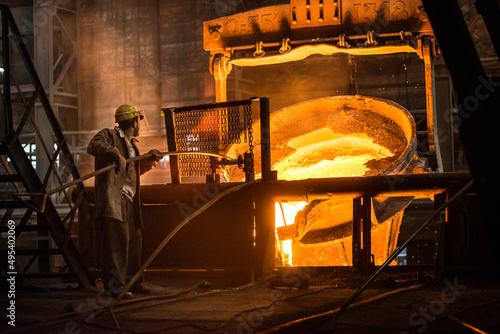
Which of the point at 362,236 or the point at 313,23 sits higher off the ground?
the point at 313,23

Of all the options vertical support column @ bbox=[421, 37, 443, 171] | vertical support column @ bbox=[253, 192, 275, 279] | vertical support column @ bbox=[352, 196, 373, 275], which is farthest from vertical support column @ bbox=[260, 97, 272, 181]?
vertical support column @ bbox=[421, 37, 443, 171]

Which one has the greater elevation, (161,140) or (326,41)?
(326,41)

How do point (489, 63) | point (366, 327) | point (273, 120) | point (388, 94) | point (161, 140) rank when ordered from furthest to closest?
point (161, 140) < point (388, 94) < point (489, 63) < point (273, 120) < point (366, 327)

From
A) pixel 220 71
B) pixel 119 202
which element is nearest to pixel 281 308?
pixel 119 202

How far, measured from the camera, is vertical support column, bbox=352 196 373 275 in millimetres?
4938

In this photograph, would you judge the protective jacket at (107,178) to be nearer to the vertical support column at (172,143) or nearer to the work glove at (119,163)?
the work glove at (119,163)

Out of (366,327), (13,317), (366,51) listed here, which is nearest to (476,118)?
(366,327)

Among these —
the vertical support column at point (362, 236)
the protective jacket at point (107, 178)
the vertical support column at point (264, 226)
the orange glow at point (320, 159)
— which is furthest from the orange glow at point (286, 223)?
the protective jacket at point (107, 178)

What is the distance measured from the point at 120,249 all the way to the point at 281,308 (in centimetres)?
158

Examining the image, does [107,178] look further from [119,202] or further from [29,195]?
[29,195]

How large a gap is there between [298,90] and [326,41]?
8.01 metres

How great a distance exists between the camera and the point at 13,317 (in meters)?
3.55

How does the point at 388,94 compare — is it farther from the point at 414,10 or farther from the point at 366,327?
the point at 366,327

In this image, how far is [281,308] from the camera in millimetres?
3643
